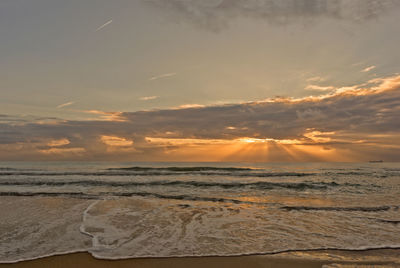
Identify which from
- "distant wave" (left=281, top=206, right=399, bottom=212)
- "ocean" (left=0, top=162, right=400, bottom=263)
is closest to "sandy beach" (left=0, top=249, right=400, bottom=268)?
"ocean" (left=0, top=162, right=400, bottom=263)

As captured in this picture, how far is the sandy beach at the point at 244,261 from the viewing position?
213 inches

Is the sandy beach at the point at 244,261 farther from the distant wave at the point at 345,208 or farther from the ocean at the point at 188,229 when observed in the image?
the distant wave at the point at 345,208

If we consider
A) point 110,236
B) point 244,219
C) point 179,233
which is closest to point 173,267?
point 179,233

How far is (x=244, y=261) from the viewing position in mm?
5641

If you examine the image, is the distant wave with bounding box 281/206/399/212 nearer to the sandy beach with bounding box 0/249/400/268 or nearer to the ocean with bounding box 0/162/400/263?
the ocean with bounding box 0/162/400/263

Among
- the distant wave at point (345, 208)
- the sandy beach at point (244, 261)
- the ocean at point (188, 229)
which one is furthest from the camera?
the distant wave at point (345, 208)

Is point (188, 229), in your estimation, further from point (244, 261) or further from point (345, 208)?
point (345, 208)

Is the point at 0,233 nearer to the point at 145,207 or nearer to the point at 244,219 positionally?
the point at 145,207

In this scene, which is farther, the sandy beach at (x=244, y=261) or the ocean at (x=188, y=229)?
the ocean at (x=188, y=229)

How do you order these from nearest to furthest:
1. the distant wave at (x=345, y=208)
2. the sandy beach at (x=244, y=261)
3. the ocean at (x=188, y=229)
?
the sandy beach at (x=244, y=261), the ocean at (x=188, y=229), the distant wave at (x=345, y=208)

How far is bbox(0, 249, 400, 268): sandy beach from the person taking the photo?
540 cm

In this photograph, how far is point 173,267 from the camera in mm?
5320

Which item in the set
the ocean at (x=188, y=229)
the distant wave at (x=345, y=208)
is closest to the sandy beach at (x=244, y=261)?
the ocean at (x=188, y=229)

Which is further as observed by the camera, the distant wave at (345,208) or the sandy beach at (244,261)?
the distant wave at (345,208)
